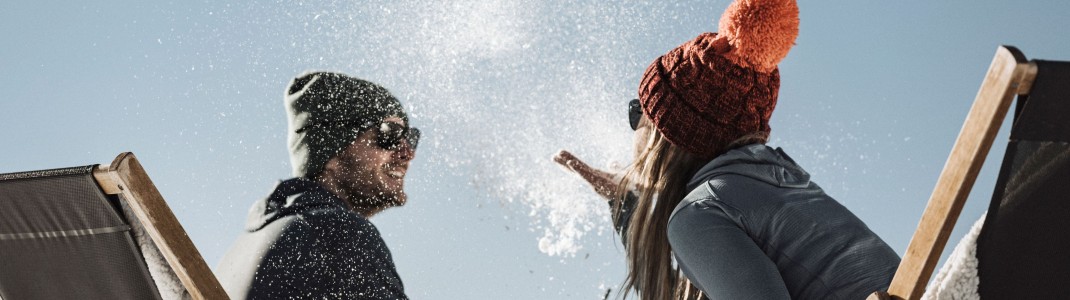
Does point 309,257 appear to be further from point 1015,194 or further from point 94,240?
point 1015,194

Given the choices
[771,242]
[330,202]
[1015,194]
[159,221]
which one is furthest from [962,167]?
[330,202]

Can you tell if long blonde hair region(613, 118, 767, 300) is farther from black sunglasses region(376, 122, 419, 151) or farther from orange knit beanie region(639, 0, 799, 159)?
black sunglasses region(376, 122, 419, 151)

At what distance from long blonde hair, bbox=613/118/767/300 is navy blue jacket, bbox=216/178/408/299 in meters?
0.85

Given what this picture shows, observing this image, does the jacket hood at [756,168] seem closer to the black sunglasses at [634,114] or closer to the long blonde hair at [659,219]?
the long blonde hair at [659,219]

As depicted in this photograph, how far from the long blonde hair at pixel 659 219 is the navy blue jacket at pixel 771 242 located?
0.24m

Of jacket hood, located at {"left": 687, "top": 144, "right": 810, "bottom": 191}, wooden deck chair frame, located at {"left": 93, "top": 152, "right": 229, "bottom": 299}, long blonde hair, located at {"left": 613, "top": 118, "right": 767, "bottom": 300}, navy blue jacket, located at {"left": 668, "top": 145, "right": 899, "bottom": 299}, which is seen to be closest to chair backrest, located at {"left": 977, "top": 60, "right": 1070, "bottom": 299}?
navy blue jacket, located at {"left": 668, "top": 145, "right": 899, "bottom": 299}

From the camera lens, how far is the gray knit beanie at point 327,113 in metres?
3.61

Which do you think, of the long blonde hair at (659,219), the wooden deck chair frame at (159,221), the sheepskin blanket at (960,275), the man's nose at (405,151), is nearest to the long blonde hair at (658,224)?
the long blonde hair at (659,219)

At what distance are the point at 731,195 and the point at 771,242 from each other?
0.51 ft

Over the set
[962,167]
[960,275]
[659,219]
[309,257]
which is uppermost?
[309,257]

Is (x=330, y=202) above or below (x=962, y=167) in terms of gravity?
above

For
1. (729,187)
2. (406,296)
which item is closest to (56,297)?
(406,296)

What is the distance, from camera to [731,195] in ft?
7.68

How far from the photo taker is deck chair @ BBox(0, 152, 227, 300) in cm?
215
